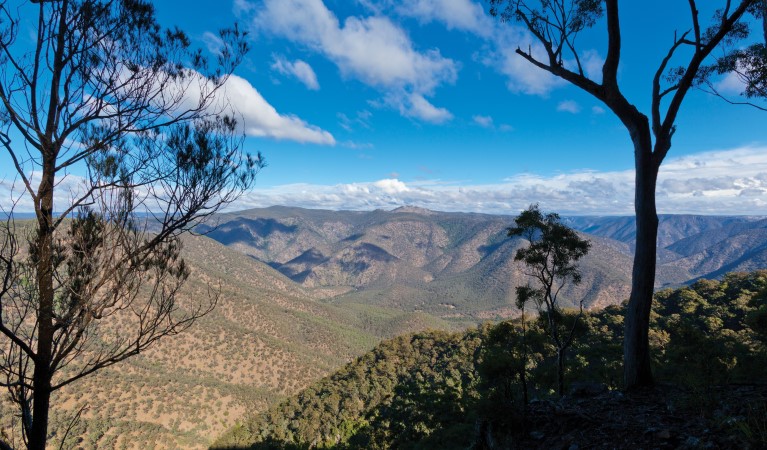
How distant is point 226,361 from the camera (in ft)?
291

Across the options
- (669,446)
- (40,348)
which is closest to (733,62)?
(669,446)

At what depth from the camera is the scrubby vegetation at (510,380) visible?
736cm

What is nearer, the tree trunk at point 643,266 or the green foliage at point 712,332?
the tree trunk at point 643,266

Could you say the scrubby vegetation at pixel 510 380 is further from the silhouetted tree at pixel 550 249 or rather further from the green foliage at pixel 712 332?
the silhouetted tree at pixel 550 249

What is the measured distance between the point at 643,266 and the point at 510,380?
902 centimetres

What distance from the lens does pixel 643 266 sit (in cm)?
750

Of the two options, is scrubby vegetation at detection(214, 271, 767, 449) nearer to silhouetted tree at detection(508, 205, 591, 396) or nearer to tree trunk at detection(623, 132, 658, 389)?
tree trunk at detection(623, 132, 658, 389)

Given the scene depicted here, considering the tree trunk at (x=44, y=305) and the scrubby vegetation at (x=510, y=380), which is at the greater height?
Result: the tree trunk at (x=44, y=305)

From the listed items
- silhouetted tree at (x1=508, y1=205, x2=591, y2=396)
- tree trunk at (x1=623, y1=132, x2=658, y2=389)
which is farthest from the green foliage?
silhouetted tree at (x1=508, y1=205, x2=591, y2=396)

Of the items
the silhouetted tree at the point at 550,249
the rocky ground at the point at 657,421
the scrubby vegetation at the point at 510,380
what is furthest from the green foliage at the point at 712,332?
the silhouetted tree at the point at 550,249

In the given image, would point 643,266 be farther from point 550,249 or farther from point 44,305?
point 44,305

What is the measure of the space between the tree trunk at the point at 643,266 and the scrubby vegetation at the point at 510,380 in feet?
2.03

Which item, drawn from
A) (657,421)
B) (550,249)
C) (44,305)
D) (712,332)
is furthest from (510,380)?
(712,332)

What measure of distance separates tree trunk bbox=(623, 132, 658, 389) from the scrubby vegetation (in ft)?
2.03
